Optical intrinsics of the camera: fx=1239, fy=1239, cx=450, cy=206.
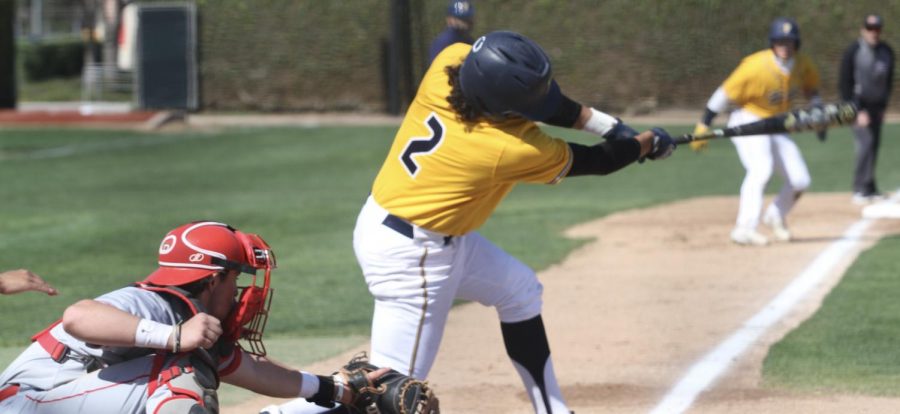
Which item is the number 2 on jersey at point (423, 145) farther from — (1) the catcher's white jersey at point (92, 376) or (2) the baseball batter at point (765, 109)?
(2) the baseball batter at point (765, 109)

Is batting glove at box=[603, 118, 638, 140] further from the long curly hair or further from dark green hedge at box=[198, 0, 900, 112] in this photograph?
dark green hedge at box=[198, 0, 900, 112]

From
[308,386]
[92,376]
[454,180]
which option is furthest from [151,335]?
[454,180]

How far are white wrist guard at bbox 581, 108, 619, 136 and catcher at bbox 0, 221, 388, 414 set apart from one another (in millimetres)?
1840

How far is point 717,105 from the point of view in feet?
36.8

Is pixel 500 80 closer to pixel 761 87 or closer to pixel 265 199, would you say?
pixel 761 87

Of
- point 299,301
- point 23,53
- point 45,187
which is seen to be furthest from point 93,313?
point 23,53

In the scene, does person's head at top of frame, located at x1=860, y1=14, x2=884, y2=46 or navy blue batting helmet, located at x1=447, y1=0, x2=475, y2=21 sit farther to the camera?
person's head at top of frame, located at x1=860, y1=14, x2=884, y2=46

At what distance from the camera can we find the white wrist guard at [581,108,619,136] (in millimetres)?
5727

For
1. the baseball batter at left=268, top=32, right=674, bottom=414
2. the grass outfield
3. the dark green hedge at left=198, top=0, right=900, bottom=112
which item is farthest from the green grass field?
the dark green hedge at left=198, top=0, right=900, bottom=112

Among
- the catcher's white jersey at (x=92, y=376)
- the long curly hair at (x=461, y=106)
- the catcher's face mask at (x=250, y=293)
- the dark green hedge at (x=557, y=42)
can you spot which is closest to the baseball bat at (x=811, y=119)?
the long curly hair at (x=461, y=106)

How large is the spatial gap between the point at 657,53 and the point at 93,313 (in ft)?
75.5

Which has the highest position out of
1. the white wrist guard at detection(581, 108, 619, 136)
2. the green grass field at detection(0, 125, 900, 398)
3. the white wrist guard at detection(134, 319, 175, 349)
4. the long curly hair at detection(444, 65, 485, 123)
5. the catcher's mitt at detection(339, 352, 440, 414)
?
the long curly hair at detection(444, 65, 485, 123)

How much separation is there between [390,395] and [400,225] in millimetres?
700

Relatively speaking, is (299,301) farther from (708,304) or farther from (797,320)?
(797,320)
